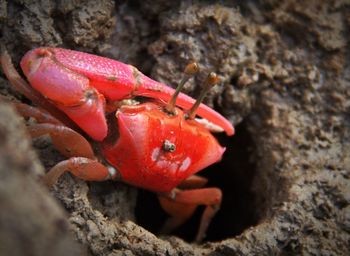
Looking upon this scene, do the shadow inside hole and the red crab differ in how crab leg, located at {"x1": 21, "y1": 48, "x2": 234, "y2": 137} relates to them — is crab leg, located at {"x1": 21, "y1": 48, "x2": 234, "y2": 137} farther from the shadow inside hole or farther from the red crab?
the shadow inside hole

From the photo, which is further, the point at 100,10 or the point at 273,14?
the point at 273,14

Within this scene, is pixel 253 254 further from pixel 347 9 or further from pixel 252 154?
pixel 347 9

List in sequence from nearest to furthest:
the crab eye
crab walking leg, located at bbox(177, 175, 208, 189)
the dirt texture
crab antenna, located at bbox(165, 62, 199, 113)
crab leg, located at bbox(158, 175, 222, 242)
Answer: crab antenna, located at bbox(165, 62, 199, 113), the dirt texture, the crab eye, crab leg, located at bbox(158, 175, 222, 242), crab walking leg, located at bbox(177, 175, 208, 189)

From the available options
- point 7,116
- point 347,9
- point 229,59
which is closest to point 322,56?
point 347,9

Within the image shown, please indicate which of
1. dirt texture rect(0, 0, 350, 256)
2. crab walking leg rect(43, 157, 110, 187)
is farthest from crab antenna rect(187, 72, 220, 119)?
crab walking leg rect(43, 157, 110, 187)

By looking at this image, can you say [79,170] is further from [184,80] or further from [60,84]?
[184,80]

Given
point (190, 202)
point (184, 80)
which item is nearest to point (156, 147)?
point (184, 80)
